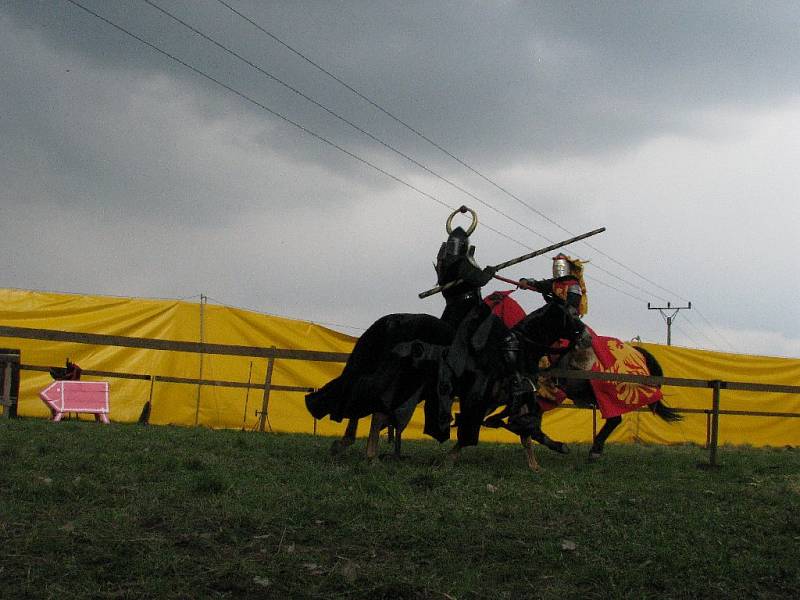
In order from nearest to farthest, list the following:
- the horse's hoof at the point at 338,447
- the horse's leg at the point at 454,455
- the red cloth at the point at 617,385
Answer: the horse's hoof at the point at 338,447 → the horse's leg at the point at 454,455 → the red cloth at the point at 617,385

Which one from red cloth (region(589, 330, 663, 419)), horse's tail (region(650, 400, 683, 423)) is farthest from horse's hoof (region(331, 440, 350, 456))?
horse's tail (region(650, 400, 683, 423))

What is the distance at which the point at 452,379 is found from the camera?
8.70m

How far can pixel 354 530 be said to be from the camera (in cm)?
553

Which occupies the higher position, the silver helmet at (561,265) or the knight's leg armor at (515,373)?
the silver helmet at (561,265)

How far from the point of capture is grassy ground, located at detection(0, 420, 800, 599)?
15.1ft

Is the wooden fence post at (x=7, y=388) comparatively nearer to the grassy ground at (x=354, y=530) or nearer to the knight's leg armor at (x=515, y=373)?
the grassy ground at (x=354, y=530)

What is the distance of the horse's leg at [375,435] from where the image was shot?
8.34m

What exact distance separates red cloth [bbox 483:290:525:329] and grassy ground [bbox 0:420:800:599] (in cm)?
322

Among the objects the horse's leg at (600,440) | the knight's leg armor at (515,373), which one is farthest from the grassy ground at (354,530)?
the horse's leg at (600,440)

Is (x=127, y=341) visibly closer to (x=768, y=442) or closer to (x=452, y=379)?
(x=452, y=379)

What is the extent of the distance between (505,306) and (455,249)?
2.08 meters

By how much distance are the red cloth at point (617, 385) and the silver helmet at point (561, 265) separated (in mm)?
1188

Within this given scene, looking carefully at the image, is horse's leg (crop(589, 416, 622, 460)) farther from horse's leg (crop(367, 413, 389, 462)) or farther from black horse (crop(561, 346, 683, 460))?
horse's leg (crop(367, 413, 389, 462))

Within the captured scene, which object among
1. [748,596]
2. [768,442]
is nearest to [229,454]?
[748,596]
